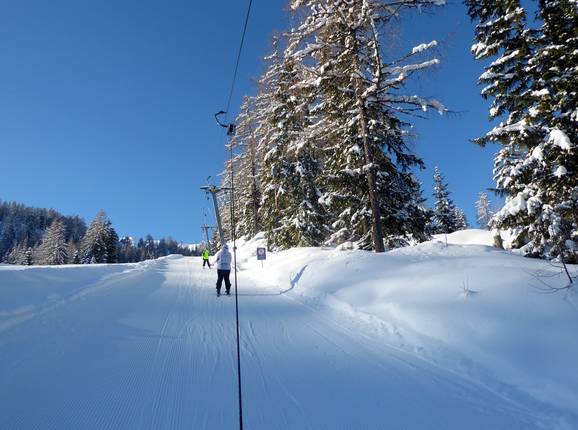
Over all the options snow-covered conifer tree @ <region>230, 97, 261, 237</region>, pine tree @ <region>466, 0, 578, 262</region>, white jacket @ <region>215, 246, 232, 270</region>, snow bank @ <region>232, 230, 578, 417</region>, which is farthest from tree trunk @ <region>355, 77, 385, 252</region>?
snow-covered conifer tree @ <region>230, 97, 261, 237</region>

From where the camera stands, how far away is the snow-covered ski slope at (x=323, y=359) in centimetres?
325

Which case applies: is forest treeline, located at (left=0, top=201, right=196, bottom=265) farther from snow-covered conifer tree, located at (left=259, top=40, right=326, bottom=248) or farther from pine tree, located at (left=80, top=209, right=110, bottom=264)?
snow-covered conifer tree, located at (left=259, top=40, right=326, bottom=248)

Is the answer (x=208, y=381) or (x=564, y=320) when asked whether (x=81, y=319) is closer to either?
(x=208, y=381)

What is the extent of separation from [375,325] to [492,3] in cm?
1217

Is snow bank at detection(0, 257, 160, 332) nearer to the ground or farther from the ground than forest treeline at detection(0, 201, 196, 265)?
nearer to the ground

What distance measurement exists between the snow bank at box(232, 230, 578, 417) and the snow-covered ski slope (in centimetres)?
2

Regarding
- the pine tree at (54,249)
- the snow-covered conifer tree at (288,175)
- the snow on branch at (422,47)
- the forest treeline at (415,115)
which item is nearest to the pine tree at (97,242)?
the pine tree at (54,249)

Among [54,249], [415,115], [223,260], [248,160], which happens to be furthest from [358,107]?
[54,249]

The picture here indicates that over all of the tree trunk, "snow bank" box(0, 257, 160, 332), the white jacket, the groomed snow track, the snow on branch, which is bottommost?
the groomed snow track

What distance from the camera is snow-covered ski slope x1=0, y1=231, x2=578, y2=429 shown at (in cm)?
325

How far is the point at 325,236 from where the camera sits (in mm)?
22750

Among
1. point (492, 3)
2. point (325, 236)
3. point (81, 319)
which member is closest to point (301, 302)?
point (81, 319)

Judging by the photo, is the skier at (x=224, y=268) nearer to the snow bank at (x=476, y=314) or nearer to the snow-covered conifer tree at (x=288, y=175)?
the snow bank at (x=476, y=314)

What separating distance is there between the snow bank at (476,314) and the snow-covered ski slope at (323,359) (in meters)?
0.02
